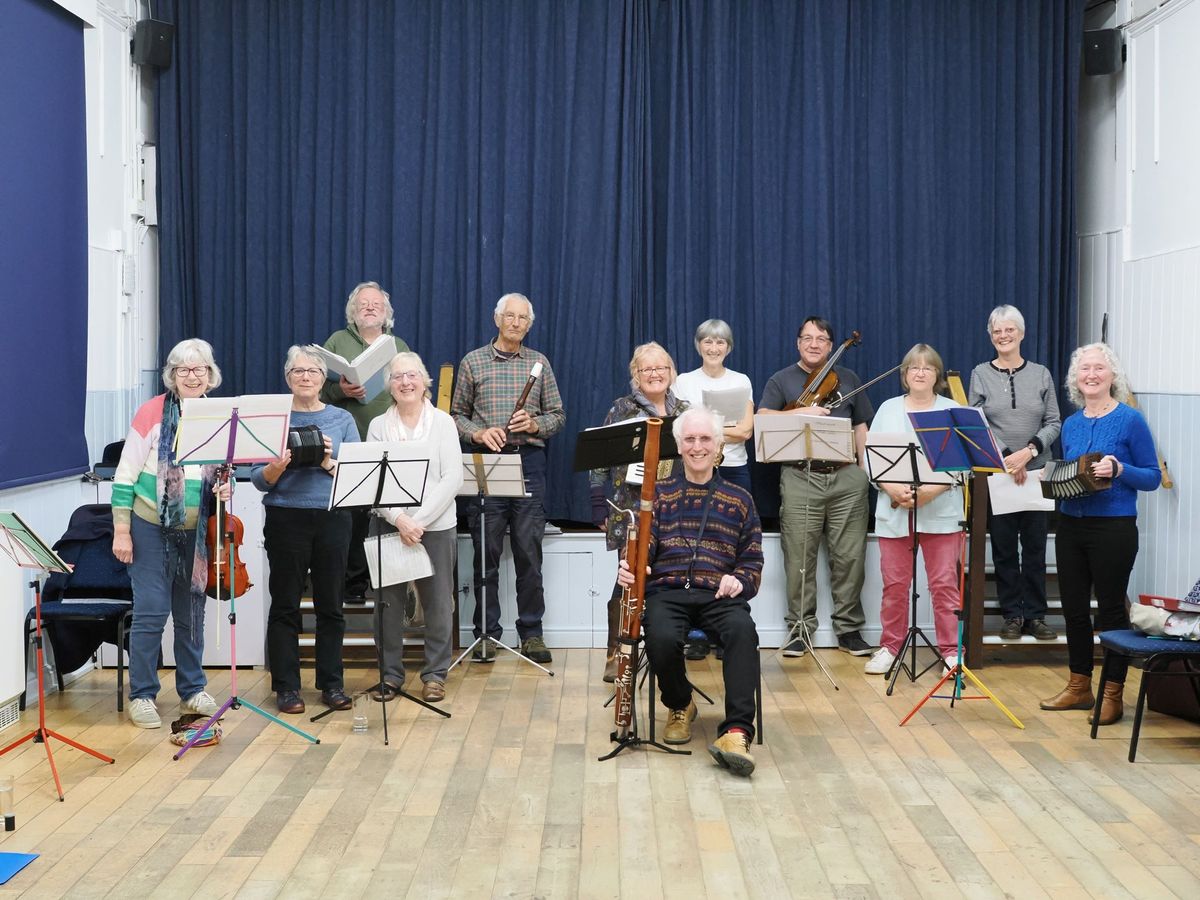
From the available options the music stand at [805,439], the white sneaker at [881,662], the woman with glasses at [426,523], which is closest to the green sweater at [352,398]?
the woman with glasses at [426,523]

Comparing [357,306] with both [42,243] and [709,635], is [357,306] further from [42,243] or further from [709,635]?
[709,635]

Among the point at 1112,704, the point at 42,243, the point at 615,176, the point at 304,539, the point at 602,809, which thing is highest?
the point at 615,176

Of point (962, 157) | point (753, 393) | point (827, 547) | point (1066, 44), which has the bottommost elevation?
point (827, 547)

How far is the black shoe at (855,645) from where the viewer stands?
647cm

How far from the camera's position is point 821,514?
6480mm

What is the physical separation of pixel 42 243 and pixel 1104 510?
15.3 ft

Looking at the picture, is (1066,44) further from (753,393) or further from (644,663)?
(644,663)

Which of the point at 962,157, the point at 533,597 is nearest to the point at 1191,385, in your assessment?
the point at 962,157

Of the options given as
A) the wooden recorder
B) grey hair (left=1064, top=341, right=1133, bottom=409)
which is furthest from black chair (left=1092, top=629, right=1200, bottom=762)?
grey hair (left=1064, top=341, right=1133, bottom=409)

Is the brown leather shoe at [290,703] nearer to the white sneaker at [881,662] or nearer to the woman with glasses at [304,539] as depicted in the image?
the woman with glasses at [304,539]

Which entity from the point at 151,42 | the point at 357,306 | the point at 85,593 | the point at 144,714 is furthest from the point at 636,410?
the point at 151,42

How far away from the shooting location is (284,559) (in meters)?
5.12

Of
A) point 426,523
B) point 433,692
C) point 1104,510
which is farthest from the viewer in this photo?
point 433,692

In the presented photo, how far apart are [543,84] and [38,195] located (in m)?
2.64
